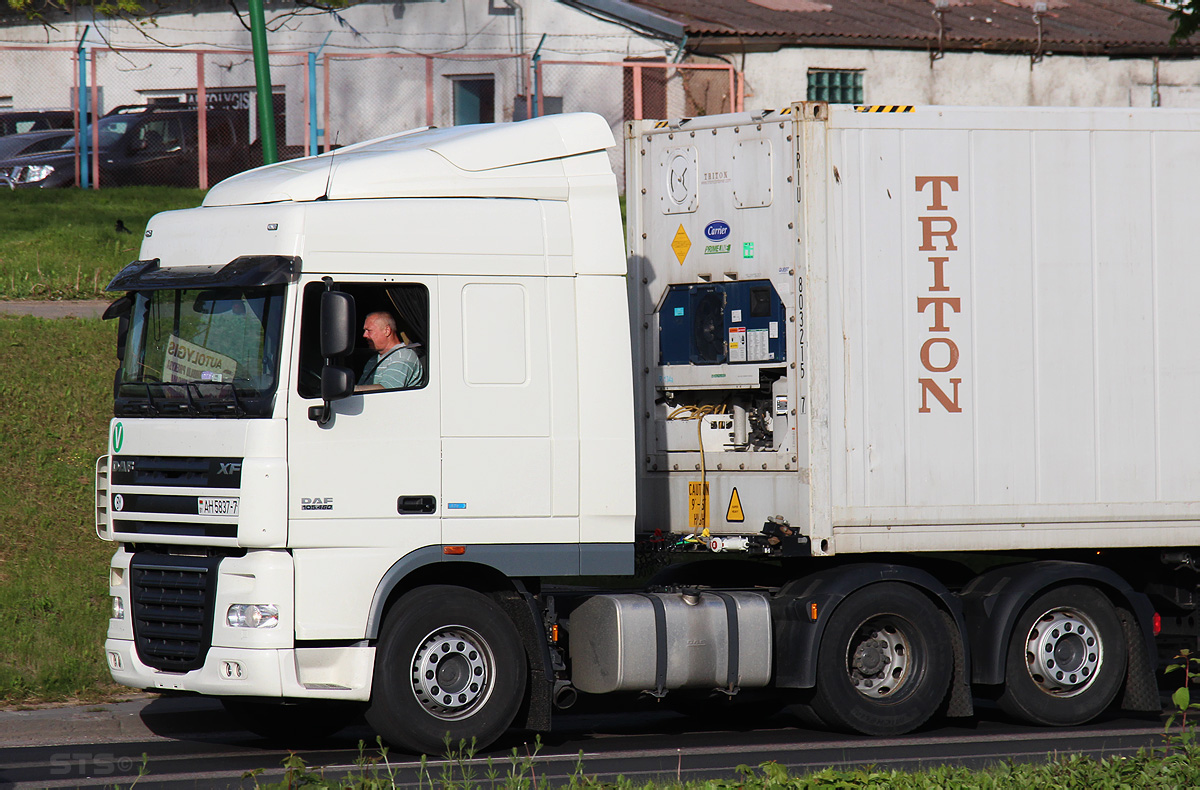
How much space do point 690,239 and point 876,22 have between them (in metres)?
19.4

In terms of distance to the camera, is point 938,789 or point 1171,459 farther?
point 1171,459

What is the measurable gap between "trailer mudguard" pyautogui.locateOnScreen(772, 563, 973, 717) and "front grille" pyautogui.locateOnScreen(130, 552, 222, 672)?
3.25 m

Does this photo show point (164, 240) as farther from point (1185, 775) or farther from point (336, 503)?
point (1185, 775)

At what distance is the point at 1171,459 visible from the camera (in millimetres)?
9469

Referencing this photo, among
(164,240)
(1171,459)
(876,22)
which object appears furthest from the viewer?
(876,22)

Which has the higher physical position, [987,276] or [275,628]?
[987,276]

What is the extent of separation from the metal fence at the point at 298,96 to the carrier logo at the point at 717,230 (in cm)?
1387

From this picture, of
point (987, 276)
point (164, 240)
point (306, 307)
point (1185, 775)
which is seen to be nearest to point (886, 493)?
point (987, 276)

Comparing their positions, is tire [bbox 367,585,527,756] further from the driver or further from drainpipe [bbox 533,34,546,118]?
drainpipe [bbox 533,34,546,118]

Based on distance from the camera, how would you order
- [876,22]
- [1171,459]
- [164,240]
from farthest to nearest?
[876,22]
[1171,459]
[164,240]

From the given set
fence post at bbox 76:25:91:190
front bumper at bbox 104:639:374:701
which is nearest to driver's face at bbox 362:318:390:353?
front bumper at bbox 104:639:374:701

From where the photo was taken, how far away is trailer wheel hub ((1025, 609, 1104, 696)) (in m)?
9.38

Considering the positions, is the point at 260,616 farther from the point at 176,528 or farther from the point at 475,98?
the point at 475,98

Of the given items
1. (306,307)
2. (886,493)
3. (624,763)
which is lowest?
(624,763)
